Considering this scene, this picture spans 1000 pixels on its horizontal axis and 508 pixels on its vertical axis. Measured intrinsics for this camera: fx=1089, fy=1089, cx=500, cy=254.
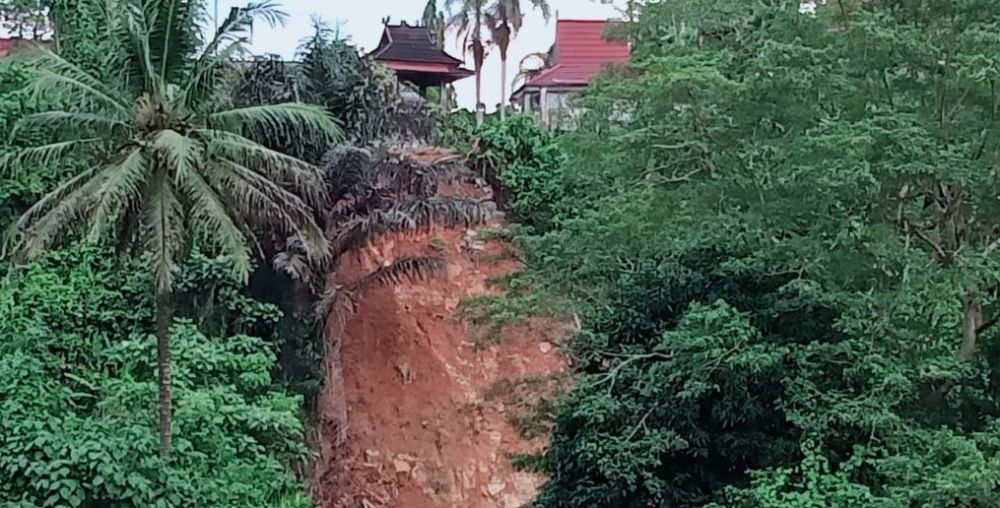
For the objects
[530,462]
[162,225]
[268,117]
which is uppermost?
[268,117]

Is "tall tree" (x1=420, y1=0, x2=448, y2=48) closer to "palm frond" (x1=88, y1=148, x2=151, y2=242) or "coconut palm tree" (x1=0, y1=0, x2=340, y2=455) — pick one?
"coconut palm tree" (x1=0, y1=0, x2=340, y2=455)

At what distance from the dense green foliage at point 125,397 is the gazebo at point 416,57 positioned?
9849mm

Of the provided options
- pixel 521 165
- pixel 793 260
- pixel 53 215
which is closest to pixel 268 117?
pixel 53 215

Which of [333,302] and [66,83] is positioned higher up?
[66,83]

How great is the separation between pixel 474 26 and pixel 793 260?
1821 cm

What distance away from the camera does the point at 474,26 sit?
27641 millimetres

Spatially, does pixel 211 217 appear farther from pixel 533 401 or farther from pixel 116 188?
pixel 533 401

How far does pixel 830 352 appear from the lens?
1073 cm

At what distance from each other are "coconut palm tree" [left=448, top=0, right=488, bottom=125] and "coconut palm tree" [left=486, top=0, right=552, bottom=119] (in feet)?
0.81

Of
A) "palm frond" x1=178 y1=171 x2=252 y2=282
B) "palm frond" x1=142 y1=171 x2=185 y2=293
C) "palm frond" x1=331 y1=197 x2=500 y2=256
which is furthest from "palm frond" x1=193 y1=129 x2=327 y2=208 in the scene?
"palm frond" x1=331 y1=197 x2=500 y2=256

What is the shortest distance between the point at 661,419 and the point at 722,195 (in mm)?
2479

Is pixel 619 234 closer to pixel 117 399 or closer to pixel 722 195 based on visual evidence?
pixel 722 195

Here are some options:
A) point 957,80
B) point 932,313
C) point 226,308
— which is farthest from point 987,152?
point 226,308

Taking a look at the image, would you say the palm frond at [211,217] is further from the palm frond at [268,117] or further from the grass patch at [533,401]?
the grass patch at [533,401]
